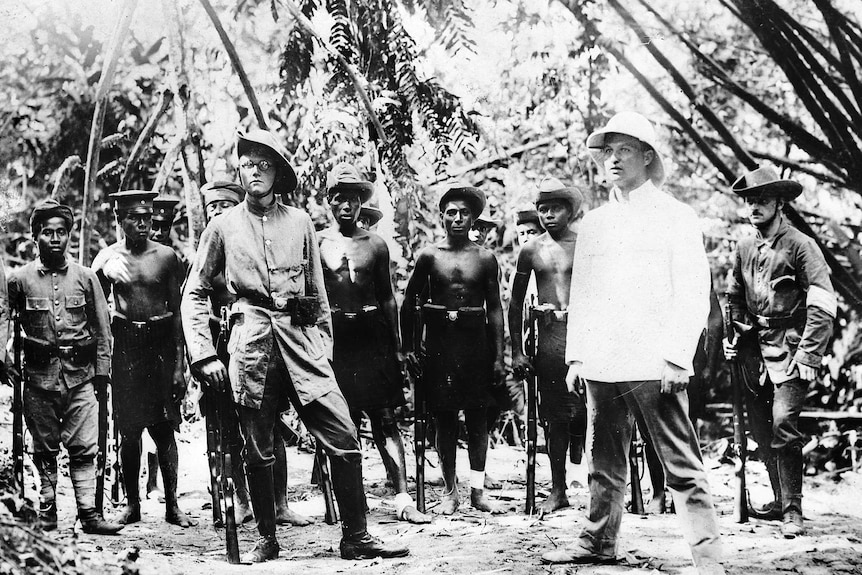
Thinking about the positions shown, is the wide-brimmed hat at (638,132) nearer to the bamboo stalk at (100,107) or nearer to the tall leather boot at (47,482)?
the tall leather boot at (47,482)

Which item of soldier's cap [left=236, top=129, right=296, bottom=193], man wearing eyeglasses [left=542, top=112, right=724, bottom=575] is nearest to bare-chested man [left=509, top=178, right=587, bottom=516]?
man wearing eyeglasses [left=542, top=112, right=724, bottom=575]

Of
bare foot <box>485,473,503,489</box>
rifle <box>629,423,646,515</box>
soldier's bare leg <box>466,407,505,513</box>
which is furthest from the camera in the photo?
bare foot <box>485,473,503,489</box>

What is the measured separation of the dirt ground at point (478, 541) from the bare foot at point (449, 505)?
86mm

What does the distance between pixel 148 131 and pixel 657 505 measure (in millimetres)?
5101

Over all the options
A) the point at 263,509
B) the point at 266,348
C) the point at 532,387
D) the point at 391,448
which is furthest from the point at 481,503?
the point at 266,348

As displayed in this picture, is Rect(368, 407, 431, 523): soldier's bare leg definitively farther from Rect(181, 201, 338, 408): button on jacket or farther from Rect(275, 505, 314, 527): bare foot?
Rect(181, 201, 338, 408): button on jacket

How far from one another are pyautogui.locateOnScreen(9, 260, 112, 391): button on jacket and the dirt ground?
944 millimetres

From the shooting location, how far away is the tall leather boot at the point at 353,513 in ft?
14.3

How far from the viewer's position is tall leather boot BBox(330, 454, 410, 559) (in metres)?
4.37

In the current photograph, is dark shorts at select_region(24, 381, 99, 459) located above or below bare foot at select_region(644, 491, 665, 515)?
above

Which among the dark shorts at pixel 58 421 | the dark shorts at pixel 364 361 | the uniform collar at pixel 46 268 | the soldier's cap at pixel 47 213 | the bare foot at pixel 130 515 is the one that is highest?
the soldier's cap at pixel 47 213

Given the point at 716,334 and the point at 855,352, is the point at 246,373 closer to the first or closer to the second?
the point at 716,334

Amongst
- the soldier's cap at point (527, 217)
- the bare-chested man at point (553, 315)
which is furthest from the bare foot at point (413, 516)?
the soldier's cap at point (527, 217)

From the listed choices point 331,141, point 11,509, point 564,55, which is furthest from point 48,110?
point 564,55
